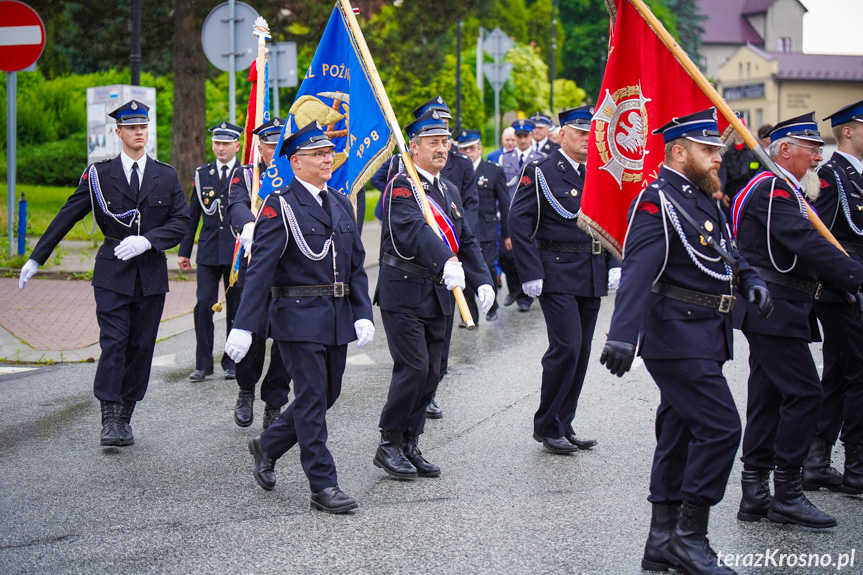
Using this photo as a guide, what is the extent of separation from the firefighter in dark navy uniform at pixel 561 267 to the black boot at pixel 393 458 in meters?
0.97

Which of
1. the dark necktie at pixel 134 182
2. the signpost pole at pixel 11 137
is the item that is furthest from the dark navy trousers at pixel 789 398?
the signpost pole at pixel 11 137

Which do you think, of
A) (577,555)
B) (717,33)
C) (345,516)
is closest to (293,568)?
(345,516)

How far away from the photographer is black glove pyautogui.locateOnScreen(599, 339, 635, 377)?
4508 mm

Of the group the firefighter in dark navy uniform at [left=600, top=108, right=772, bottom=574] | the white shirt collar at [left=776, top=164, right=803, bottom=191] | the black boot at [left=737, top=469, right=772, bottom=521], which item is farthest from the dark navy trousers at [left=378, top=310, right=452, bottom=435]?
the white shirt collar at [left=776, top=164, right=803, bottom=191]

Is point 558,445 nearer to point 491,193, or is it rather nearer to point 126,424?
point 126,424

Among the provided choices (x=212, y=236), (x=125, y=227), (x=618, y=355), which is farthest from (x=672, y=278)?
(x=212, y=236)

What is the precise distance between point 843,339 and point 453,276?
2.19 m

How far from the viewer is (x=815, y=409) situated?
5328 millimetres

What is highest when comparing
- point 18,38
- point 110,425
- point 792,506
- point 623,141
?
point 18,38

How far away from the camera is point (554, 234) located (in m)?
6.82

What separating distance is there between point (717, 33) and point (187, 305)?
100m

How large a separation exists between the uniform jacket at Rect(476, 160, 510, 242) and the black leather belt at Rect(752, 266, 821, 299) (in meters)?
6.64

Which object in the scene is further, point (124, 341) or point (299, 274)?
point (124, 341)
